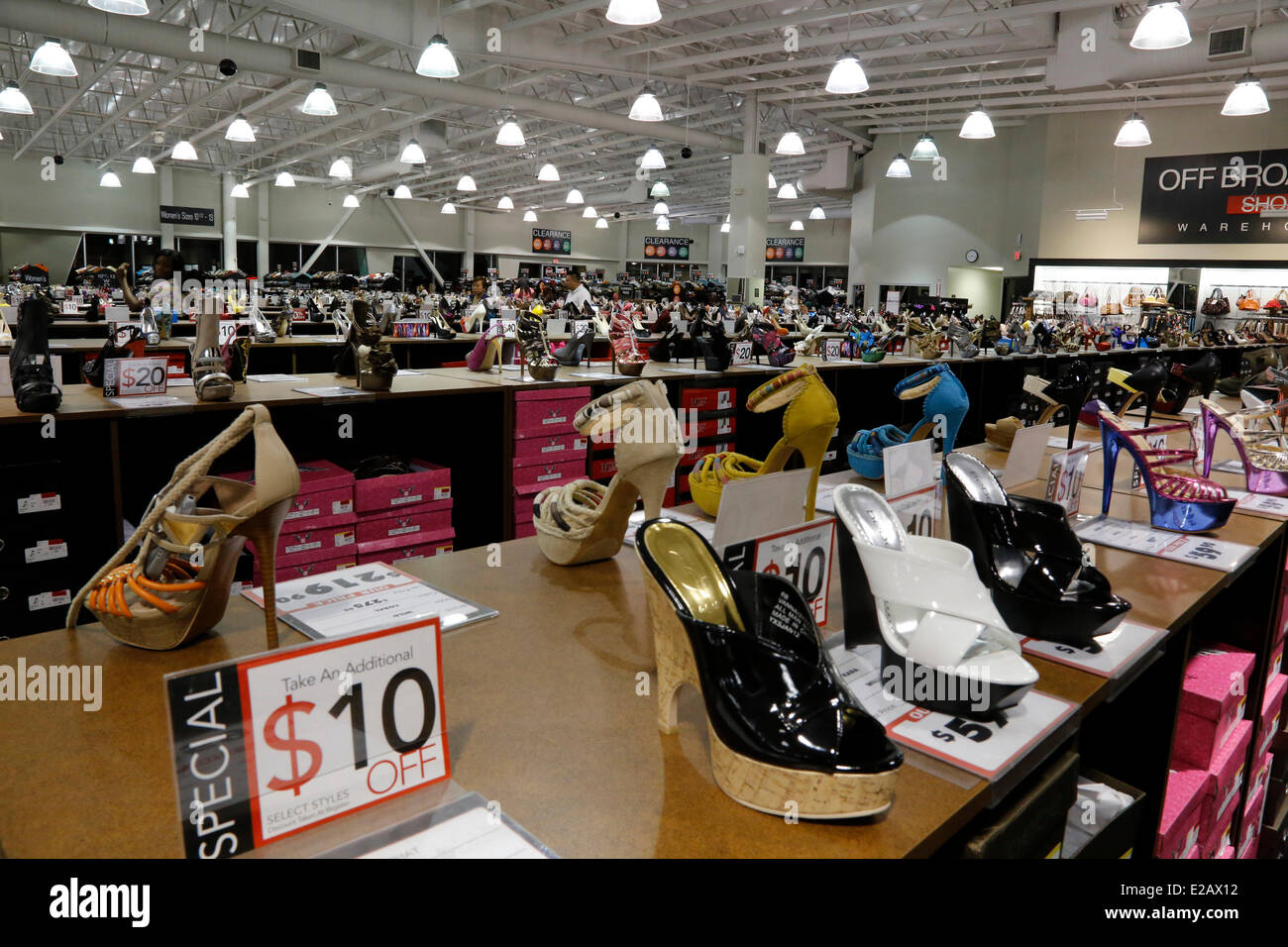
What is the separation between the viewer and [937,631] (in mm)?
1170

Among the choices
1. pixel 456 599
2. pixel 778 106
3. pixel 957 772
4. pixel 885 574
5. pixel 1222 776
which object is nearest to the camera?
pixel 957 772

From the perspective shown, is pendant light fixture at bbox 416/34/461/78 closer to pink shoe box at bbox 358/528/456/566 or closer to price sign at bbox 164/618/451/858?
pink shoe box at bbox 358/528/456/566

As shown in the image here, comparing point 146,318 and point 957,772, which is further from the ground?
point 146,318

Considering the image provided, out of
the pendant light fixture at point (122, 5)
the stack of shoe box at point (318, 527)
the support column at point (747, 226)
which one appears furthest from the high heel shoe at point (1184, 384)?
the support column at point (747, 226)

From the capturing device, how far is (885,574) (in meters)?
1.24

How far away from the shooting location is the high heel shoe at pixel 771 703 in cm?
88

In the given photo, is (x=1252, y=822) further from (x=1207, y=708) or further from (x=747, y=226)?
(x=747, y=226)

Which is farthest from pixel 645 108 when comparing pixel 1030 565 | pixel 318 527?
pixel 1030 565

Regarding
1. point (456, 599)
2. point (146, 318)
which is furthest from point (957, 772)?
point (146, 318)

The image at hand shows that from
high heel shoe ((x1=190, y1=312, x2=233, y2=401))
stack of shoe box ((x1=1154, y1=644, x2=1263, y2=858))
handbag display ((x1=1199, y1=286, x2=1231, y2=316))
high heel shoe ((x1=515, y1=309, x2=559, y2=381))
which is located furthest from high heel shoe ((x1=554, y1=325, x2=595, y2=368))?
handbag display ((x1=1199, y1=286, x2=1231, y2=316))

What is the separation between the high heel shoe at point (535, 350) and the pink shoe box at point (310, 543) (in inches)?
40.6

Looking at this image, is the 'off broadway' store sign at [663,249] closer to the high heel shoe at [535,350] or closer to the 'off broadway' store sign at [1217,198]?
the 'off broadway' store sign at [1217,198]
